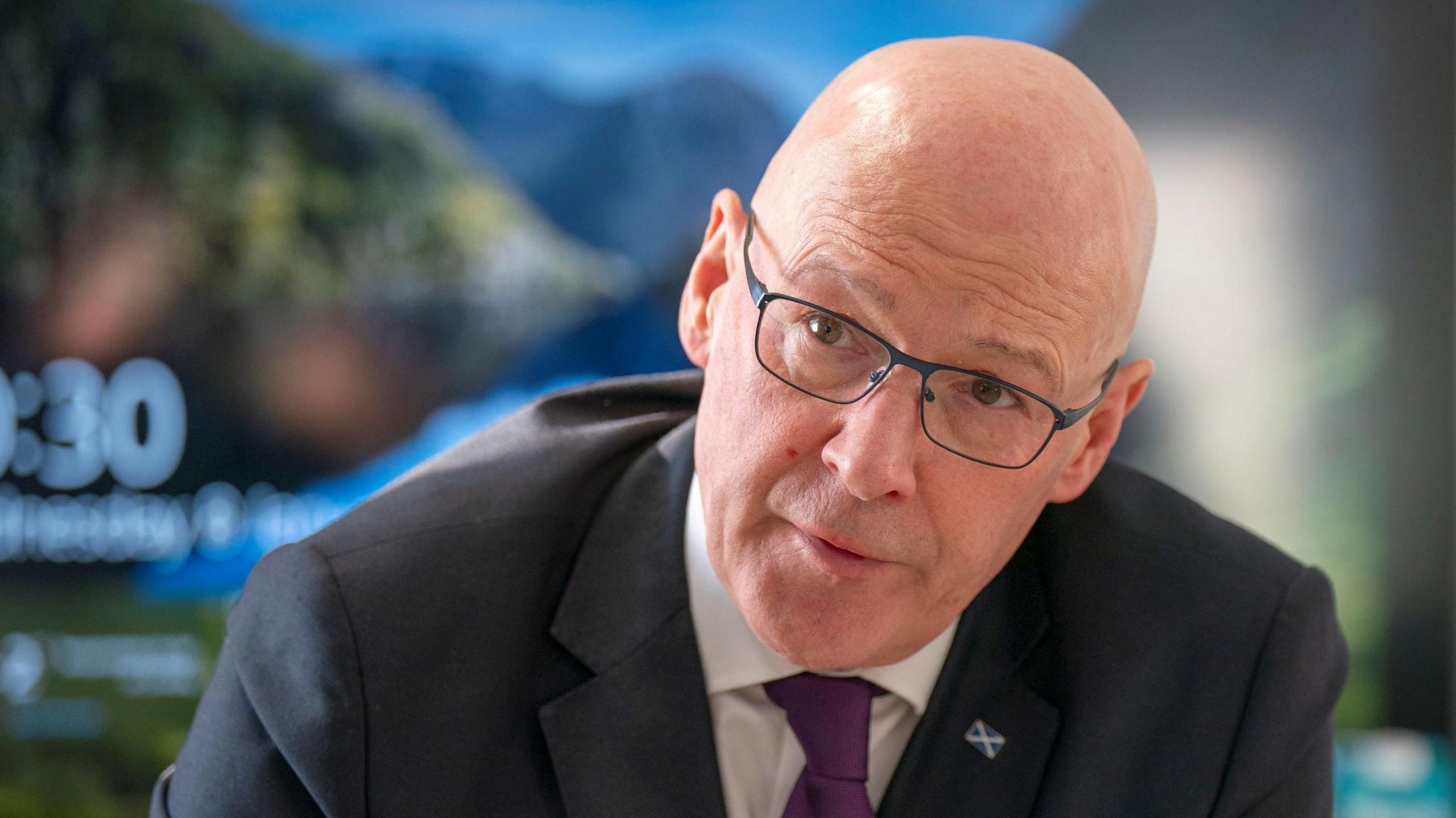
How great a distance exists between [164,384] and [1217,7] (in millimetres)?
3477

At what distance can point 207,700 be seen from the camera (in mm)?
1372

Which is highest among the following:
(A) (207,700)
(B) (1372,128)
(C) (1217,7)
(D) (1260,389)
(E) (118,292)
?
(C) (1217,7)

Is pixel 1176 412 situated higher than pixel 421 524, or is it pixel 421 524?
pixel 1176 412

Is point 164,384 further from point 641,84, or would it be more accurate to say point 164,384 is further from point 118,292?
point 641,84

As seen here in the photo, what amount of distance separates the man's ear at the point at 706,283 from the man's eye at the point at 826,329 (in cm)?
24

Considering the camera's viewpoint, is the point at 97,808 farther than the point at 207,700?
Yes

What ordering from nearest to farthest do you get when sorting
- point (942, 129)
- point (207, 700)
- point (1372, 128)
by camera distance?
point (942, 129) → point (207, 700) → point (1372, 128)

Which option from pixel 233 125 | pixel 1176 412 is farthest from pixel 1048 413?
pixel 233 125

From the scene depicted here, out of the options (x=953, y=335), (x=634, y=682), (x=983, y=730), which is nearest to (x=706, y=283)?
(x=953, y=335)

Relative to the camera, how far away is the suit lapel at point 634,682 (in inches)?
53.6

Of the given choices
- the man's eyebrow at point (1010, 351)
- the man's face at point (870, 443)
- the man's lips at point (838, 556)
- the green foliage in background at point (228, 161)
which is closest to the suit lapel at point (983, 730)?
the man's face at point (870, 443)

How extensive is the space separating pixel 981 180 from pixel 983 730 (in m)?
0.72

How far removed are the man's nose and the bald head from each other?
121 millimetres

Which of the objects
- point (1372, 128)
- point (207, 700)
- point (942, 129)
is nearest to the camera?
point (942, 129)
